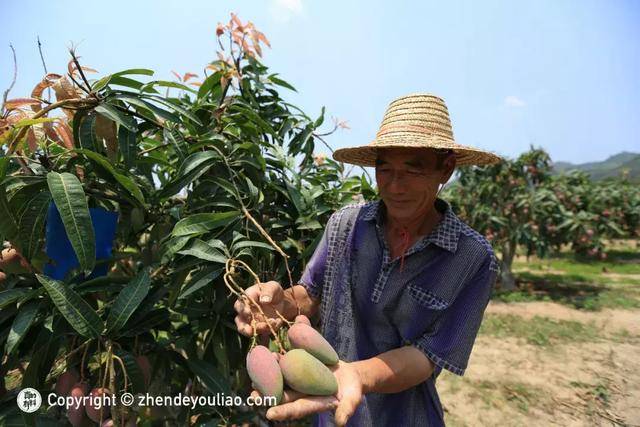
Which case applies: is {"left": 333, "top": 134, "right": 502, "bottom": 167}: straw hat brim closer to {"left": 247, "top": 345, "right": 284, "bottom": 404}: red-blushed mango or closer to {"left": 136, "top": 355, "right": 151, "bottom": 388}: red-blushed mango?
{"left": 247, "top": 345, "right": 284, "bottom": 404}: red-blushed mango

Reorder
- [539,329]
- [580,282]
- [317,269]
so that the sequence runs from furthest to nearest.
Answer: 1. [580,282]
2. [539,329]
3. [317,269]

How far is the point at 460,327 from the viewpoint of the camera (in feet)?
3.36

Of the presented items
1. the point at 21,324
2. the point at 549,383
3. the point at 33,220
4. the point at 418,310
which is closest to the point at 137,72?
the point at 33,220

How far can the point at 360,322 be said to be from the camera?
117 cm

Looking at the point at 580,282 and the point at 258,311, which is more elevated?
the point at 258,311

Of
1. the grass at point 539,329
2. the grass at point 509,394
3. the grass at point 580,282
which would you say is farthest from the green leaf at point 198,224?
the grass at point 580,282

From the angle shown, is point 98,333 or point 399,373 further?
point 399,373

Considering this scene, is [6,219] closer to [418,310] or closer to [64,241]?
[64,241]

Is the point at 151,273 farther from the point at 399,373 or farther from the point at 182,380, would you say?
the point at 399,373

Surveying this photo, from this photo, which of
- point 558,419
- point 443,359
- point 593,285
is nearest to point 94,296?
point 443,359

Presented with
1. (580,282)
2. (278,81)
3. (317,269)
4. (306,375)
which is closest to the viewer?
(306,375)

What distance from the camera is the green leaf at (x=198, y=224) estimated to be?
0.93m

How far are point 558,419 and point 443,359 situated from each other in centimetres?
232

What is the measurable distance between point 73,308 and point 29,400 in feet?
0.94
